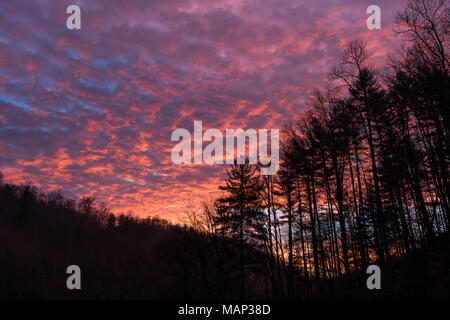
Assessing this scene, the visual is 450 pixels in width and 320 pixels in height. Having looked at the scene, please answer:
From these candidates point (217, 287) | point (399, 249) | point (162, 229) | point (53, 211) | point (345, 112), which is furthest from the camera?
point (162, 229)

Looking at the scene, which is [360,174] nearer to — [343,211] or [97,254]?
[343,211]

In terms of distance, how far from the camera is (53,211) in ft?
280

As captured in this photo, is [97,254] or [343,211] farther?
[97,254]

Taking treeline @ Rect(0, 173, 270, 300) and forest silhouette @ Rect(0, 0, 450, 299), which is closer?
forest silhouette @ Rect(0, 0, 450, 299)

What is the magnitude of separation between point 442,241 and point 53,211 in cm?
10181

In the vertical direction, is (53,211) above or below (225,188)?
above

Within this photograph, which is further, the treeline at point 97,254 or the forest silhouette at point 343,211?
the treeline at point 97,254

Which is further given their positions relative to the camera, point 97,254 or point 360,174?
point 97,254

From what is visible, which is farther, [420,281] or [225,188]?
[225,188]

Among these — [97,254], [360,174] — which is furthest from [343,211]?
Result: [97,254]
